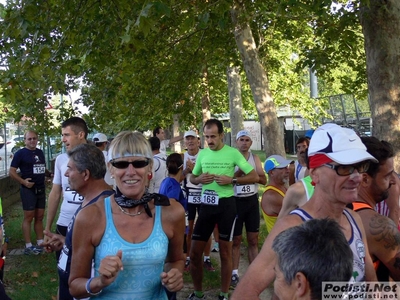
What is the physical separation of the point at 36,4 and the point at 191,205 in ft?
12.4

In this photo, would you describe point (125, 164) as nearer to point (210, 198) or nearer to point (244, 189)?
point (210, 198)

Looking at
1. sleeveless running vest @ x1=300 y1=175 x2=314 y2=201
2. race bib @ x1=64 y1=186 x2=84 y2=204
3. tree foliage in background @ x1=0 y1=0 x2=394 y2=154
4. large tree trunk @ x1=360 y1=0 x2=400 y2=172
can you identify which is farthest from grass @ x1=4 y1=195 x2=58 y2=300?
large tree trunk @ x1=360 y1=0 x2=400 y2=172

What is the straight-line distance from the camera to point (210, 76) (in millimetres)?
18828

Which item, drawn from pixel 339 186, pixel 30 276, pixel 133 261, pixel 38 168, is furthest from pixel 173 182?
pixel 38 168

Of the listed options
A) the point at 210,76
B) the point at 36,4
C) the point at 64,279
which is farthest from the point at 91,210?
the point at 210,76

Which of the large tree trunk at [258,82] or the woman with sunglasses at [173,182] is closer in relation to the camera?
the woman with sunglasses at [173,182]

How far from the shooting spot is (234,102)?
16.0 meters

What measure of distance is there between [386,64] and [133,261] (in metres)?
5.15

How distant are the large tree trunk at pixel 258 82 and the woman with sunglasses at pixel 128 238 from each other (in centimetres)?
862

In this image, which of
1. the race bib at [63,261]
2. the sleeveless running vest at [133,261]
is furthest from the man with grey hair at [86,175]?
the sleeveless running vest at [133,261]

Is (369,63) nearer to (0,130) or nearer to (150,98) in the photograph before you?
(150,98)

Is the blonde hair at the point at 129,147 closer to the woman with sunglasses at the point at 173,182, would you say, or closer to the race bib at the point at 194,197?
the woman with sunglasses at the point at 173,182

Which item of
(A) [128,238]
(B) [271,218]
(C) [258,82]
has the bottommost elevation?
(B) [271,218]

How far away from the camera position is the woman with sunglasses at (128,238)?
271 centimetres
